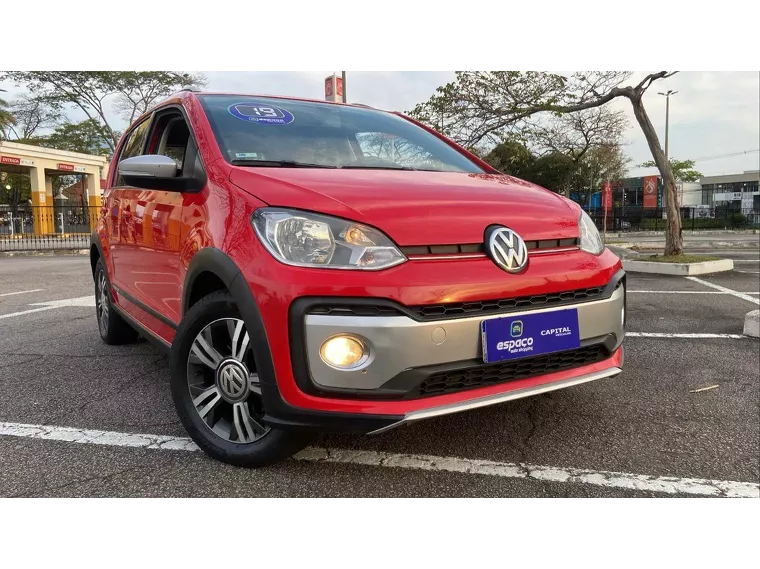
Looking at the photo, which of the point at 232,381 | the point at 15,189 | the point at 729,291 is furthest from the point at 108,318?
the point at 15,189

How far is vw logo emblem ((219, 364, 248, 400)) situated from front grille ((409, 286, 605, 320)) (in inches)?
28.2

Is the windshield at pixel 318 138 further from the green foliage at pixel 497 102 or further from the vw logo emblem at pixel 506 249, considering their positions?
the green foliage at pixel 497 102

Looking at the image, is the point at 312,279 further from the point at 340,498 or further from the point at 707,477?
the point at 707,477

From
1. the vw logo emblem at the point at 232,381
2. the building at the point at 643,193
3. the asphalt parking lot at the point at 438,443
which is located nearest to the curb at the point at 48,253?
the asphalt parking lot at the point at 438,443

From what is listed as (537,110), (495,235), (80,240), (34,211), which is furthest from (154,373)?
(34,211)

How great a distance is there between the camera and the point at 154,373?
11.5 feet

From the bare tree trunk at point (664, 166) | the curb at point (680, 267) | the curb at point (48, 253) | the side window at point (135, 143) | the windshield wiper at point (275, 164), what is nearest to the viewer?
the windshield wiper at point (275, 164)

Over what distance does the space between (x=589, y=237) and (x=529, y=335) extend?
70cm

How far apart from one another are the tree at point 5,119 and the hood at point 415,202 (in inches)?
1248

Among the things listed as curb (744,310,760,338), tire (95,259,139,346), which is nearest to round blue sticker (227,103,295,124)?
tire (95,259,139,346)

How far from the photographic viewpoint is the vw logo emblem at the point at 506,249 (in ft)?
6.63

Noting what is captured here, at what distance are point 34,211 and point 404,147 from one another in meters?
21.9

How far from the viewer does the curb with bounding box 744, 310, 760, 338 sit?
436cm
